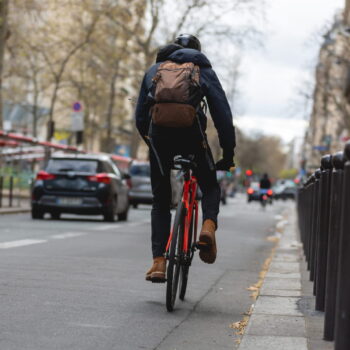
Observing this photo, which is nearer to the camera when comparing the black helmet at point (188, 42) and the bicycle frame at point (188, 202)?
the bicycle frame at point (188, 202)

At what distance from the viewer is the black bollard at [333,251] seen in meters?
5.34

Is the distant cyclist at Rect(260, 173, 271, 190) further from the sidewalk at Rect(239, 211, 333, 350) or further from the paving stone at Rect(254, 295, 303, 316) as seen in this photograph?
the paving stone at Rect(254, 295, 303, 316)

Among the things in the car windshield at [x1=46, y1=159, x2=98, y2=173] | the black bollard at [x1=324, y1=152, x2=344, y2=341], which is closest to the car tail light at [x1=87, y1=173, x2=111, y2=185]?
the car windshield at [x1=46, y1=159, x2=98, y2=173]

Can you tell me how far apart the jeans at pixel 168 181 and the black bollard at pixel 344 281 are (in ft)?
7.69

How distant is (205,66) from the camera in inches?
275

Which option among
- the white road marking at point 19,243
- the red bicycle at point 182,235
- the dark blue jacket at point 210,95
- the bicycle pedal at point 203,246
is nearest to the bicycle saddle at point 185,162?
the red bicycle at point 182,235

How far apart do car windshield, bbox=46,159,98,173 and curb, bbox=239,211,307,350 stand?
39.6 ft

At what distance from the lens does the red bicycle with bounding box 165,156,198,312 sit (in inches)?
267

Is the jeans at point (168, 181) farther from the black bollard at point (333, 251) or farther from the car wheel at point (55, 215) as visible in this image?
the car wheel at point (55, 215)

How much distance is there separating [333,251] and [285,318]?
1.06 m

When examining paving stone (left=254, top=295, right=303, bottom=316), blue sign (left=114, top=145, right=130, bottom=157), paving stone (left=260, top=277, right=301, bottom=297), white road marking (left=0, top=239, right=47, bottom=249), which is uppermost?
blue sign (left=114, top=145, right=130, bottom=157)

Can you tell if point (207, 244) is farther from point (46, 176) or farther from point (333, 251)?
point (46, 176)

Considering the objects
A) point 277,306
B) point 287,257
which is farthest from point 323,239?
point 287,257

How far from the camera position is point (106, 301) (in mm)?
7305
